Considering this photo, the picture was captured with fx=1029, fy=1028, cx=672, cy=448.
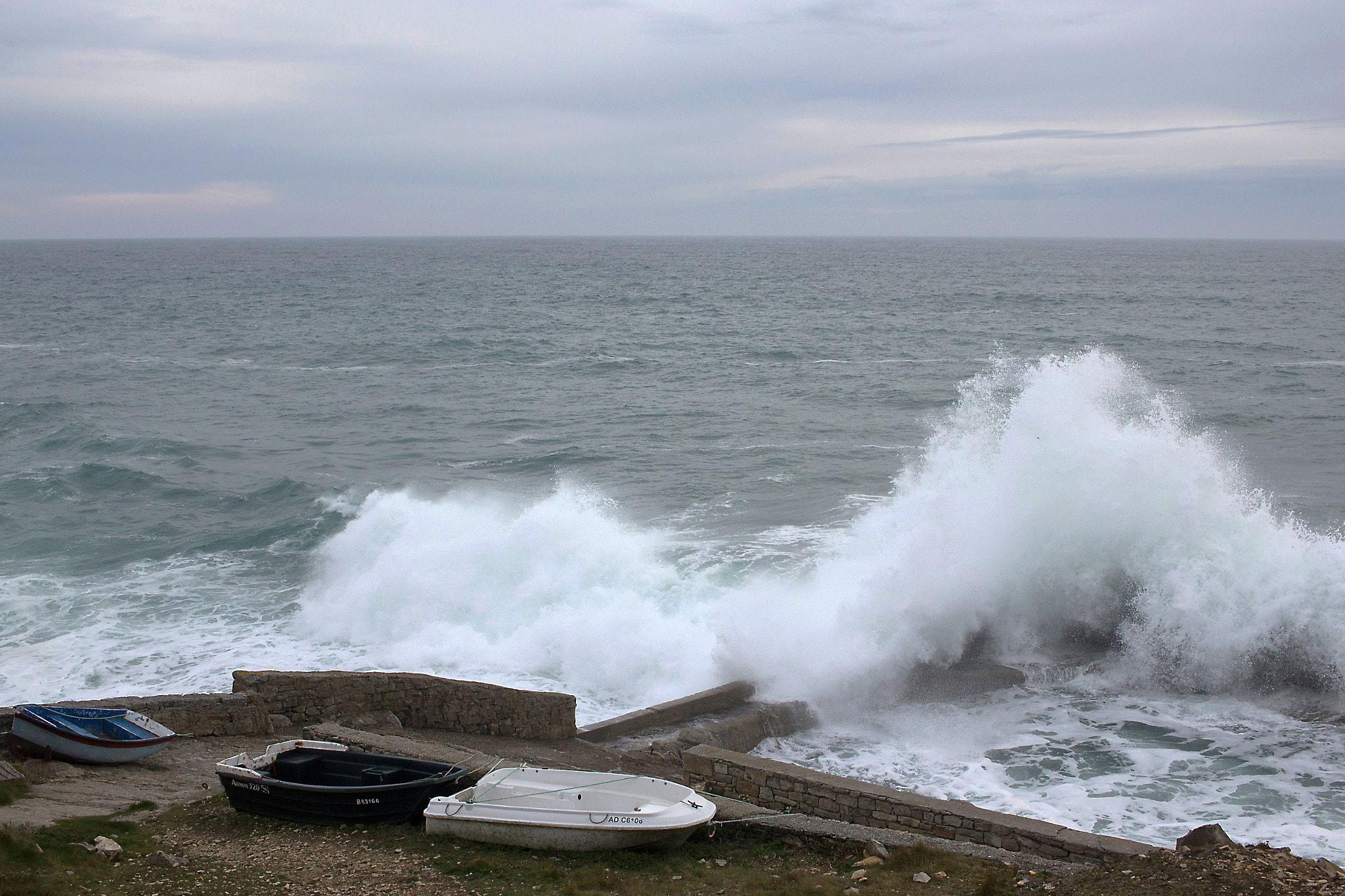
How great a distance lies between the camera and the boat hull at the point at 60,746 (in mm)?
8703

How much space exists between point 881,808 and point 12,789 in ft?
21.6

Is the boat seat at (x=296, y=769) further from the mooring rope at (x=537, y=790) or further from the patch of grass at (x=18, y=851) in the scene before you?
the patch of grass at (x=18, y=851)

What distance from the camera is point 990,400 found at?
2717 centimetres

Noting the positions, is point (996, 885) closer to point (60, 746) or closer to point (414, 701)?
point (414, 701)

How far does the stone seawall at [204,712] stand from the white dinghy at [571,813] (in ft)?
11.1

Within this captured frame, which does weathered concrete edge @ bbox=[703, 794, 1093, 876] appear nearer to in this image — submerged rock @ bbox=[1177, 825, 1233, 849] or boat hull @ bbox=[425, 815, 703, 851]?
boat hull @ bbox=[425, 815, 703, 851]

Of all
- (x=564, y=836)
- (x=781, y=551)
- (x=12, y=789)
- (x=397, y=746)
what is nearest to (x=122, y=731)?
(x=12, y=789)

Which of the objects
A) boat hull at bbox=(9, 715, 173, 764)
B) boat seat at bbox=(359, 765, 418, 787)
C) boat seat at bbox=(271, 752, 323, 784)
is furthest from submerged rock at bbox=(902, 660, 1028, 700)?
boat hull at bbox=(9, 715, 173, 764)

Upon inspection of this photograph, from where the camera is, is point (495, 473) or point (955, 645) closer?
point (955, 645)

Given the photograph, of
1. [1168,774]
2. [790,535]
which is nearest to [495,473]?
[790,535]

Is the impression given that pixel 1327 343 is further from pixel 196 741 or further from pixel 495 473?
pixel 196 741

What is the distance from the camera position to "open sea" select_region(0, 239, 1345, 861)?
11.4 meters

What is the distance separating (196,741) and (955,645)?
9.20 metres

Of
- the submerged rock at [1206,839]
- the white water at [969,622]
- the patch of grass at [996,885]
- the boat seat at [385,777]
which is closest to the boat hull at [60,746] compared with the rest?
the boat seat at [385,777]
